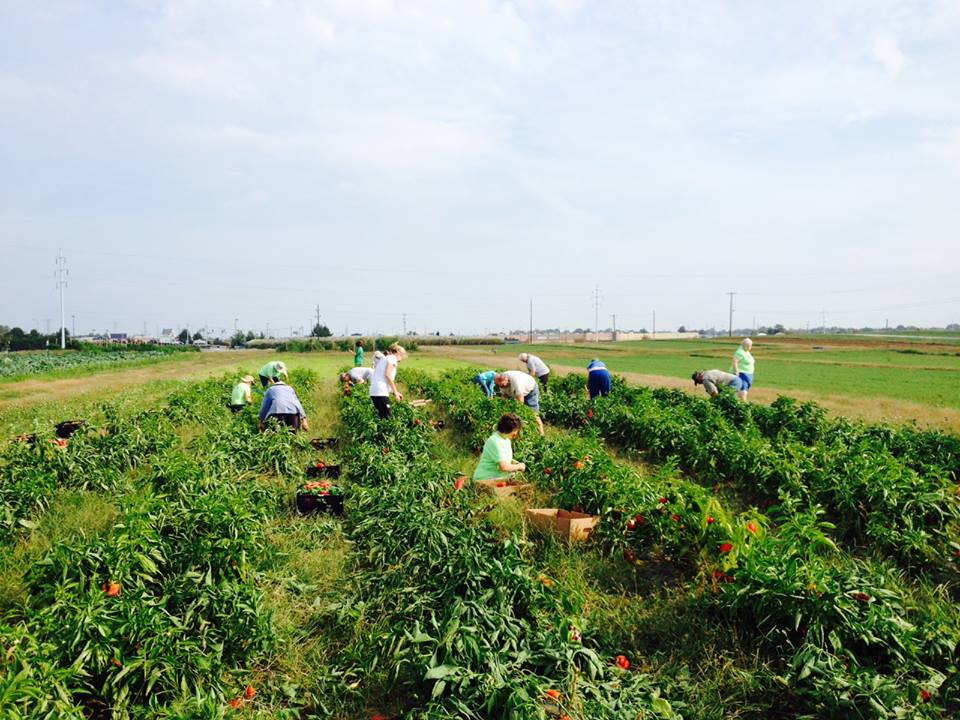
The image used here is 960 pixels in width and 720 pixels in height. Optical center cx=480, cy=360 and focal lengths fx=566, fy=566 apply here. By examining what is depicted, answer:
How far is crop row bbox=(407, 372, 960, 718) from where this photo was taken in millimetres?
3268

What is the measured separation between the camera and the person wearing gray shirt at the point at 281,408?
390 inches

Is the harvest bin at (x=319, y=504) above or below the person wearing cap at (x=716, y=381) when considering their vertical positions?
below

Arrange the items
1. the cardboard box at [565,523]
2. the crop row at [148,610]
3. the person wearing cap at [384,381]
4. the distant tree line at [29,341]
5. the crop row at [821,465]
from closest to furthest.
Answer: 1. the crop row at [148,610]
2. the cardboard box at [565,523]
3. the crop row at [821,465]
4. the person wearing cap at [384,381]
5. the distant tree line at [29,341]

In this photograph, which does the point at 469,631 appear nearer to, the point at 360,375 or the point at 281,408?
the point at 281,408

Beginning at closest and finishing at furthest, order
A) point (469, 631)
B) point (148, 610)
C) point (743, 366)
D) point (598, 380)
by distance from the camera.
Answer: point (469, 631) → point (148, 610) → point (598, 380) → point (743, 366)

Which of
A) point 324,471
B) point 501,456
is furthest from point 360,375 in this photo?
point 501,456

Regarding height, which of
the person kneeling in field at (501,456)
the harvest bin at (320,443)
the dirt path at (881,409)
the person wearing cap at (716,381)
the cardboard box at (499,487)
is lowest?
the dirt path at (881,409)

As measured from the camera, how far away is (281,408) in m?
9.92

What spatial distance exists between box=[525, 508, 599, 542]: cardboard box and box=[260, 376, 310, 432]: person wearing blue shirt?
548cm

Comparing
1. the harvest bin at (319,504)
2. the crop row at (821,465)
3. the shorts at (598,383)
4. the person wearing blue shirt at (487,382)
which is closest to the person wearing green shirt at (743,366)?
the crop row at (821,465)

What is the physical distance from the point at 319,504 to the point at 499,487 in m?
2.16

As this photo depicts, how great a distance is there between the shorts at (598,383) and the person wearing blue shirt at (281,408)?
7177 mm

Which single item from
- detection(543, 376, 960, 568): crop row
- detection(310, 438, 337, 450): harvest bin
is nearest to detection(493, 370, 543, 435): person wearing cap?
detection(543, 376, 960, 568): crop row

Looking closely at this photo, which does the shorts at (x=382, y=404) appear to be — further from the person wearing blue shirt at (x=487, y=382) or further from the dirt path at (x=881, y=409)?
the dirt path at (x=881, y=409)
